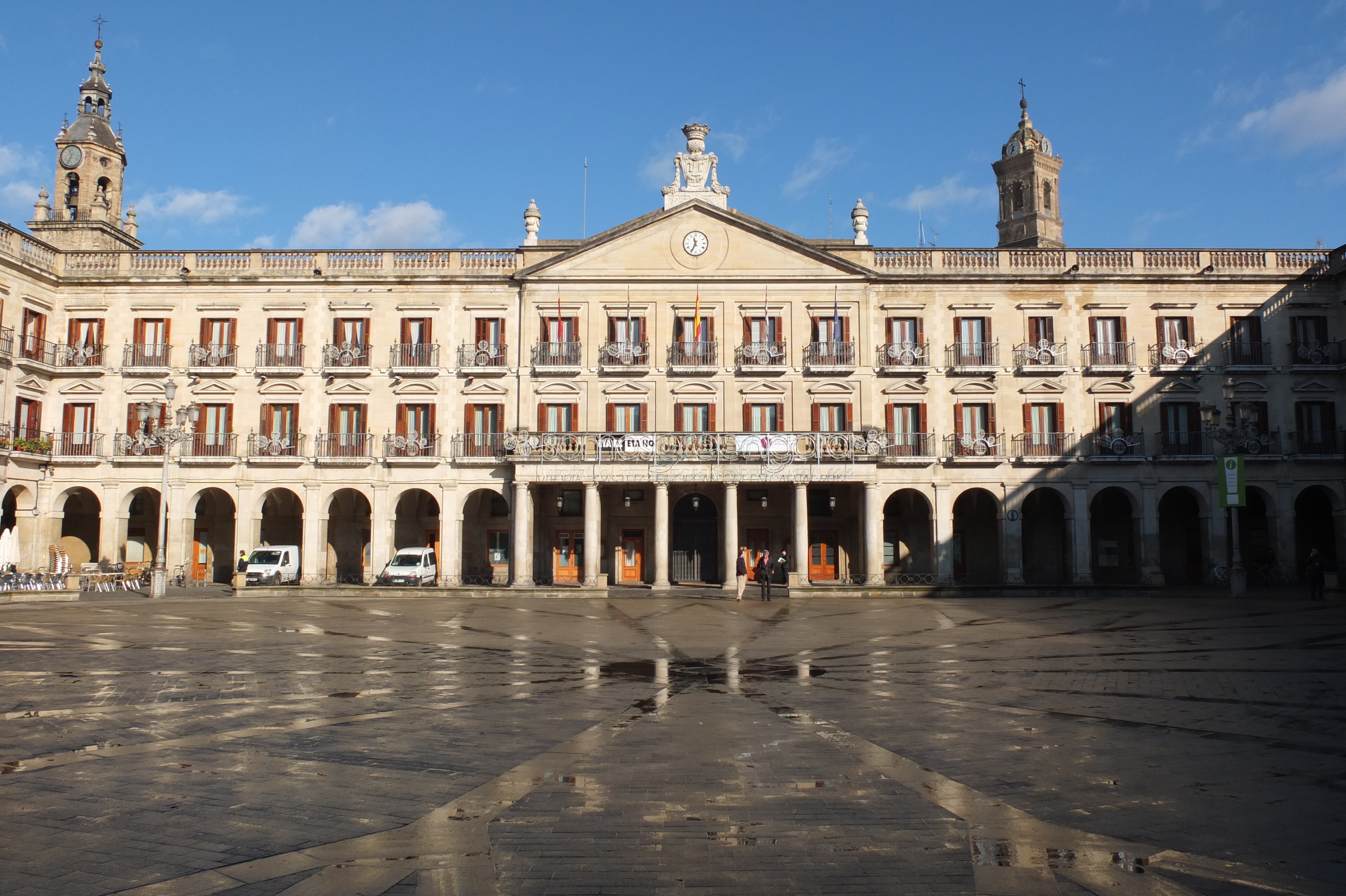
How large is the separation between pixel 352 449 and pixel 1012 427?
31.5m

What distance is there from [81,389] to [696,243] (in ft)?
99.6

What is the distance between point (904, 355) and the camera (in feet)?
153

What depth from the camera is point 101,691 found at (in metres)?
14.7

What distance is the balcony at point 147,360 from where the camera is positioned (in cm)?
4712

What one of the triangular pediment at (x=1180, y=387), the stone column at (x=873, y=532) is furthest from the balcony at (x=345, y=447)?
the triangular pediment at (x=1180, y=387)

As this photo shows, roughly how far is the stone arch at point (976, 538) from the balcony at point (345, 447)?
94.2ft

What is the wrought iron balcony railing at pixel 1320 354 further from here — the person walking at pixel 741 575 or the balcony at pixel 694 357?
the person walking at pixel 741 575

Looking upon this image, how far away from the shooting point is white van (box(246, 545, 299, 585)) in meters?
44.7

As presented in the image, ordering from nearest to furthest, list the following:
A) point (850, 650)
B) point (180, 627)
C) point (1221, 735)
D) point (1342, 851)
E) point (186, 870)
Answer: point (186, 870)
point (1342, 851)
point (1221, 735)
point (850, 650)
point (180, 627)

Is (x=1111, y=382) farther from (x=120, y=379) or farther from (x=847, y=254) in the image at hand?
(x=120, y=379)

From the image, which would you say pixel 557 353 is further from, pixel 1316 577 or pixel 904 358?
pixel 1316 577

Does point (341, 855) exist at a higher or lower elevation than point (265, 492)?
lower

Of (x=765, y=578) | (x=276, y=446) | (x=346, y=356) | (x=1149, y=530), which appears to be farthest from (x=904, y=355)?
(x=276, y=446)

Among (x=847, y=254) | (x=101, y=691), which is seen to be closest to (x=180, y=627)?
(x=101, y=691)
